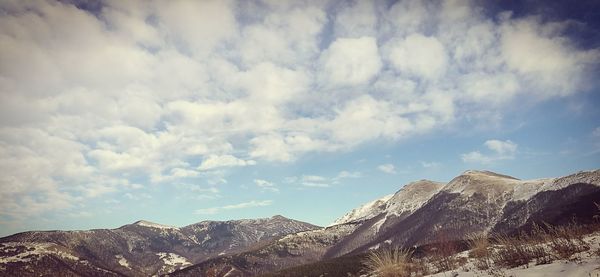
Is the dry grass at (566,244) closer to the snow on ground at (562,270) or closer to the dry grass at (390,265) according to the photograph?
the snow on ground at (562,270)

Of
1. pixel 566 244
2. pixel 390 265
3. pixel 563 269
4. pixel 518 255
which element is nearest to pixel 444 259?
pixel 390 265

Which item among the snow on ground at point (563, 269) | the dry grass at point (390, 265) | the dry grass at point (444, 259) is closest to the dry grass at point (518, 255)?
the snow on ground at point (563, 269)

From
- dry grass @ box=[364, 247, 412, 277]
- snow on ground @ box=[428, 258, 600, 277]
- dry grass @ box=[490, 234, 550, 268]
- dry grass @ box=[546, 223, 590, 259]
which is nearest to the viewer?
snow on ground @ box=[428, 258, 600, 277]

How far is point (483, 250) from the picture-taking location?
18891mm

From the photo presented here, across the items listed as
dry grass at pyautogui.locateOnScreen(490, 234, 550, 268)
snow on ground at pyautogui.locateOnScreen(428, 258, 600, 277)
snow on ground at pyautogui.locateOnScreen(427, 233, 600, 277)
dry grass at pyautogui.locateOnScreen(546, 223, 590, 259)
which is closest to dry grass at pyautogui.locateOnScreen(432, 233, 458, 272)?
dry grass at pyautogui.locateOnScreen(490, 234, 550, 268)

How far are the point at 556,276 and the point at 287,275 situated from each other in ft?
637

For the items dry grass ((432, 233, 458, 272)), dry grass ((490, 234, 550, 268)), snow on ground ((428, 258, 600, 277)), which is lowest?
dry grass ((432, 233, 458, 272))

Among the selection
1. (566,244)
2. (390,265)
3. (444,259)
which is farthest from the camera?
(444,259)

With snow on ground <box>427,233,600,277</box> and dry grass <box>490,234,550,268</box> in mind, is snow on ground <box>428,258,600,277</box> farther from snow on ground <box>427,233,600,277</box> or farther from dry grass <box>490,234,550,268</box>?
dry grass <box>490,234,550,268</box>

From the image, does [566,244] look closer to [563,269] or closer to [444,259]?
[563,269]

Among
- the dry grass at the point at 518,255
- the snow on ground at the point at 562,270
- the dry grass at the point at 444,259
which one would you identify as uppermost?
the dry grass at the point at 518,255

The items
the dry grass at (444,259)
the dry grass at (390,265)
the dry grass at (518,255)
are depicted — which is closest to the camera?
the dry grass at (518,255)

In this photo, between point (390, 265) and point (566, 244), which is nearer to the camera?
point (566, 244)

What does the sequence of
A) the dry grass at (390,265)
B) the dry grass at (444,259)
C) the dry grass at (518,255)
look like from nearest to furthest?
the dry grass at (518,255) < the dry grass at (390,265) < the dry grass at (444,259)
